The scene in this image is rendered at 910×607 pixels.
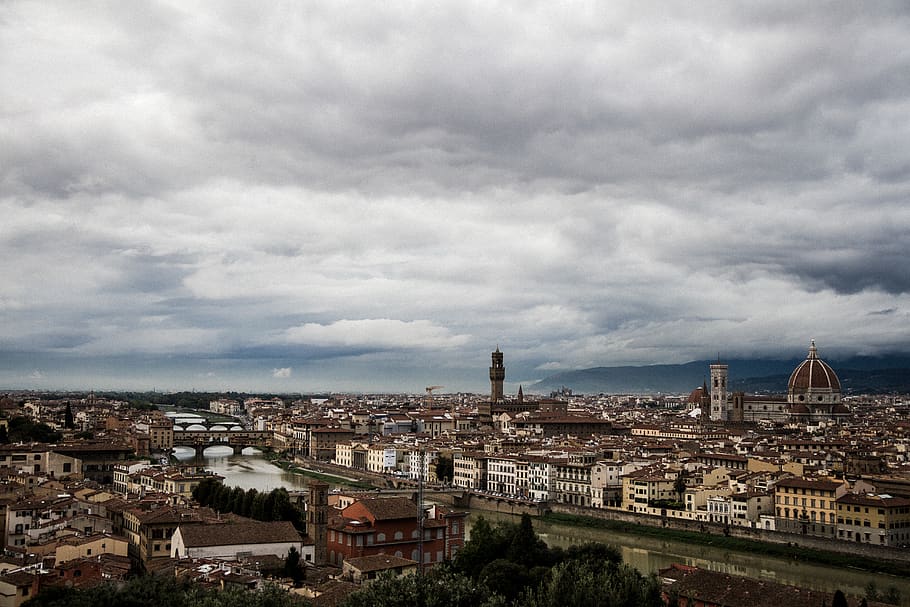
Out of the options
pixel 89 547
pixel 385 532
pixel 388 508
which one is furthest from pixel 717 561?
pixel 89 547

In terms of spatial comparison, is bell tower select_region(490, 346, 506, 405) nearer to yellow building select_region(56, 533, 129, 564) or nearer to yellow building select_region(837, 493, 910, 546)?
yellow building select_region(837, 493, 910, 546)

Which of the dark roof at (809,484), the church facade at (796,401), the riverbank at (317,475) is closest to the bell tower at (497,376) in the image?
the church facade at (796,401)

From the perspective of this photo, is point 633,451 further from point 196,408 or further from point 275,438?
point 196,408

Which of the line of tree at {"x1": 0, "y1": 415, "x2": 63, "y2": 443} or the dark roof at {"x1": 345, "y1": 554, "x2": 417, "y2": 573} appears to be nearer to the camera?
the dark roof at {"x1": 345, "y1": 554, "x2": 417, "y2": 573}

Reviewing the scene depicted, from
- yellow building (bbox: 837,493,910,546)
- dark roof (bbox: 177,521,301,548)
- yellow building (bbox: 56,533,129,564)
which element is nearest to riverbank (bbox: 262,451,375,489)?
yellow building (bbox: 837,493,910,546)

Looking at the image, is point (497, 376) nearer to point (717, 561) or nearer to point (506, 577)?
point (717, 561)

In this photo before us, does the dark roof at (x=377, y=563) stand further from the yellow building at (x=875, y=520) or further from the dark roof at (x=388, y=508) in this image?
the yellow building at (x=875, y=520)
